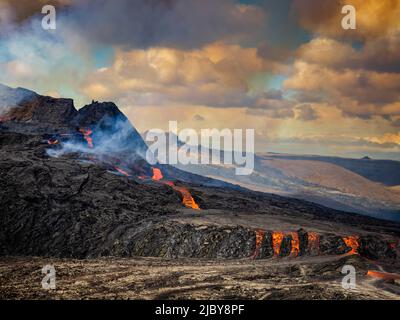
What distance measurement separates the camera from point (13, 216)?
39.5 m

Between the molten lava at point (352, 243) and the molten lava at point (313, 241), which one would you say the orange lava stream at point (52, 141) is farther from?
the molten lava at point (352, 243)

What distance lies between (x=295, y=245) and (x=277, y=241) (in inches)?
66.8

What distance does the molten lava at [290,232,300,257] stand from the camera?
3972 centimetres

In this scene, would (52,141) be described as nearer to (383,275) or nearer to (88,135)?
(88,135)

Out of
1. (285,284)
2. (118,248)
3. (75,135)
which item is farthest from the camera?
(75,135)

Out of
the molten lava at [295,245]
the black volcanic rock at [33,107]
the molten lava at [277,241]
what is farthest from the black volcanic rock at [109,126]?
the molten lava at [295,245]

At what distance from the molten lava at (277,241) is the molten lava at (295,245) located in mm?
1073

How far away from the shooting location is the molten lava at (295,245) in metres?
39.7

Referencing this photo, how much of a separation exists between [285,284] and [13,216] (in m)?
25.1

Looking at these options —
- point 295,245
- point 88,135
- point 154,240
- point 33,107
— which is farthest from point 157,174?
point 295,245

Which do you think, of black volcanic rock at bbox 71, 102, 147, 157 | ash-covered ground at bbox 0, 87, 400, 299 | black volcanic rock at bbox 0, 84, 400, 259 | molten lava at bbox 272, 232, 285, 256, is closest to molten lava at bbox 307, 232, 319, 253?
ash-covered ground at bbox 0, 87, 400, 299
